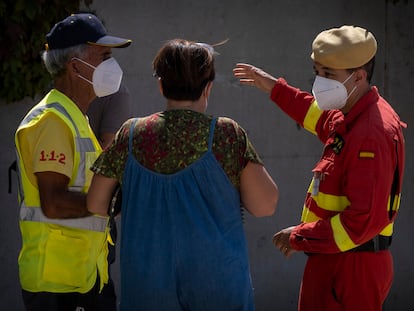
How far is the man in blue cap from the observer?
3213 millimetres

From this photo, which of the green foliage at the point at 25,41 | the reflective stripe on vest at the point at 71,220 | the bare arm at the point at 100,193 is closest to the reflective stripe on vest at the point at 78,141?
the reflective stripe on vest at the point at 71,220

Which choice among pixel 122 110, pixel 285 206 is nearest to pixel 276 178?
pixel 285 206

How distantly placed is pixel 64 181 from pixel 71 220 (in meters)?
0.17

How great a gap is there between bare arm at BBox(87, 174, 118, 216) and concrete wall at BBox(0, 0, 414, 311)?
2341 millimetres

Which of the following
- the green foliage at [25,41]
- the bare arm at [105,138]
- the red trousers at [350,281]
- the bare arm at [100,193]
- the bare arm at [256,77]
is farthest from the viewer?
the green foliage at [25,41]

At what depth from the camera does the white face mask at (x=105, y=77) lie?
3.47 meters

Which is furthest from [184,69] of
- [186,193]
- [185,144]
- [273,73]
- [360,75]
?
[273,73]

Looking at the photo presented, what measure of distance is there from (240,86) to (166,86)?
2.82 meters

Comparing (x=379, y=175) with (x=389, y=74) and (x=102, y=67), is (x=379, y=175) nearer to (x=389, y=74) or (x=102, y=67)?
(x=102, y=67)

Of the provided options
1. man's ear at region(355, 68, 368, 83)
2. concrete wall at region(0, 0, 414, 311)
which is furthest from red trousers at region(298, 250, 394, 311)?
concrete wall at region(0, 0, 414, 311)

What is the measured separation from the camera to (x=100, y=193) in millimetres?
3020

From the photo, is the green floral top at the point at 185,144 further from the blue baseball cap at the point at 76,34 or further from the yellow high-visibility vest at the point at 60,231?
the blue baseball cap at the point at 76,34

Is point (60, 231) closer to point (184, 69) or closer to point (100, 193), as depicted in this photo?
point (100, 193)

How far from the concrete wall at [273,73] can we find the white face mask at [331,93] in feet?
7.20
